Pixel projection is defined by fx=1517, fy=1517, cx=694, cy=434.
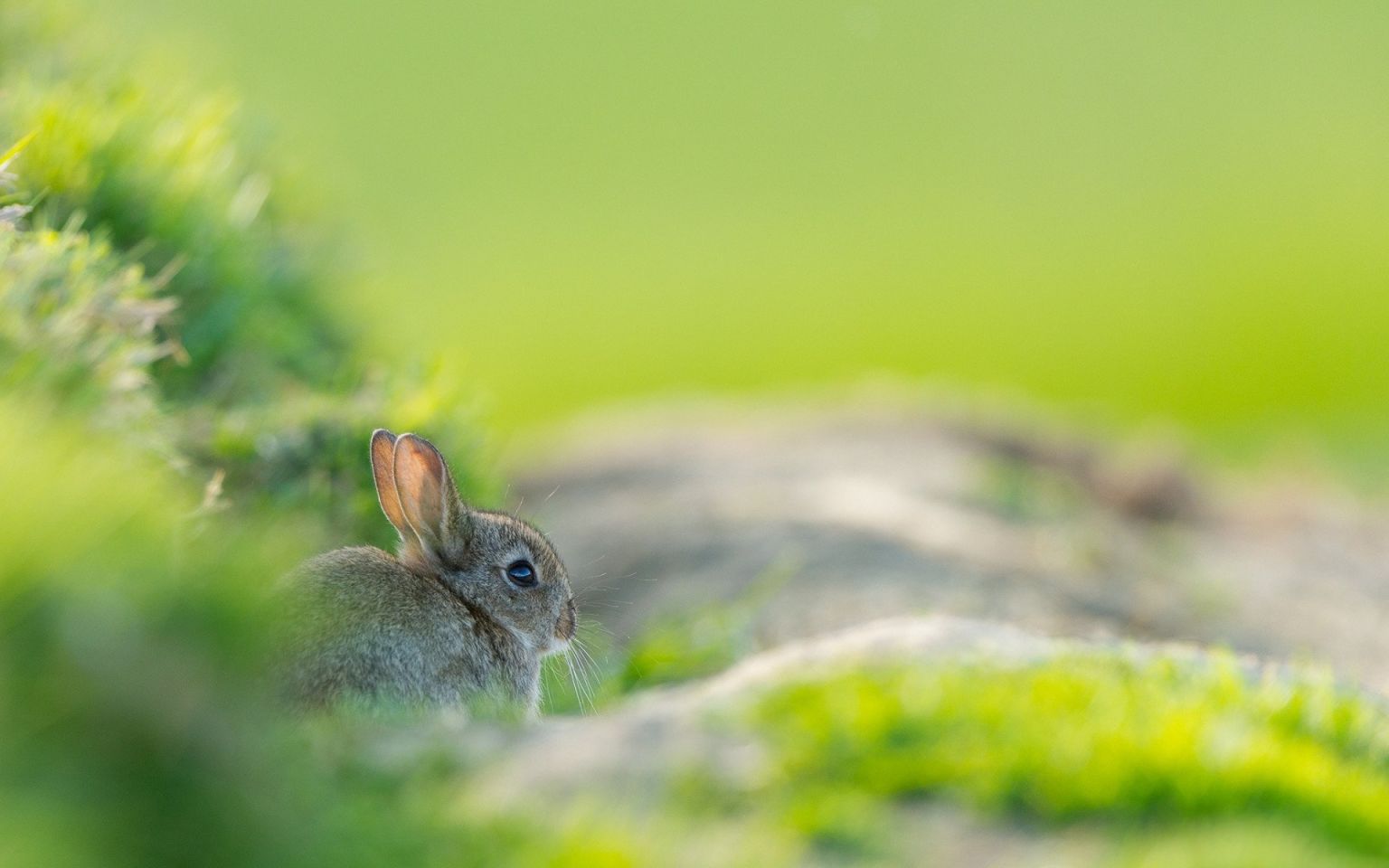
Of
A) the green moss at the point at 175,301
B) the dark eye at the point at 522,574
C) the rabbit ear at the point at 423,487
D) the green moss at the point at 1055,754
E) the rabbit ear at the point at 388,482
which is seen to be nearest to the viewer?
the green moss at the point at 1055,754

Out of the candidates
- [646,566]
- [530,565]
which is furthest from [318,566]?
[646,566]

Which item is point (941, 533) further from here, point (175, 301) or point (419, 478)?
point (175, 301)

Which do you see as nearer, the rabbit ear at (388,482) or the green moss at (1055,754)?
the green moss at (1055,754)

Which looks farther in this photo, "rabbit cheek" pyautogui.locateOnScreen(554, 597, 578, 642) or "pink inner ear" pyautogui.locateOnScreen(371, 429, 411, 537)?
"rabbit cheek" pyautogui.locateOnScreen(554, 597, 578, 642)

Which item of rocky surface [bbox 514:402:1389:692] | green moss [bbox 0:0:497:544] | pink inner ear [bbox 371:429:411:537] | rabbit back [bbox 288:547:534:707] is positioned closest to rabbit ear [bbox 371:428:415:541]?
pink inner ear [bbox 371:429:411:537]

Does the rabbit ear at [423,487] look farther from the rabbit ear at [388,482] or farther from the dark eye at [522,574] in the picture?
the dark eye at [522,574]

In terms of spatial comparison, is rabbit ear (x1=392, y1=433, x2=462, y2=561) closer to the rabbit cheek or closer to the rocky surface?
the rabbit cheek

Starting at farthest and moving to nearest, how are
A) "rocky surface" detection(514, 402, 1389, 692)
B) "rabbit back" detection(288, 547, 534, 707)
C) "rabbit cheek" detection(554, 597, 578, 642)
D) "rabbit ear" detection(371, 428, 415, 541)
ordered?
"rocky surface" detection(514, 402, 1389, 692), "rabbit cheek" detection(554, 597, 578, 642), "rabbit ear" detection(371, 428, 415, 541), "rabbit back" detection(288, 547, 534, 707)

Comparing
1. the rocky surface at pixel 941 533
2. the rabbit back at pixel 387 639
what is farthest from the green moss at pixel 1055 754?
the rocky surface at pixel 941 533
